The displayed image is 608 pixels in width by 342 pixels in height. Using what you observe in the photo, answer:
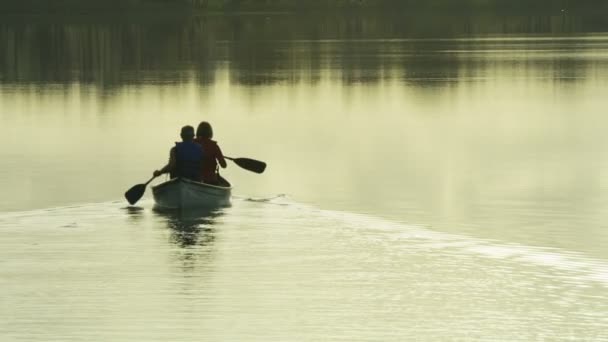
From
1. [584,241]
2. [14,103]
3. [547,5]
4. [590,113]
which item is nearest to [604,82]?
[590,113]

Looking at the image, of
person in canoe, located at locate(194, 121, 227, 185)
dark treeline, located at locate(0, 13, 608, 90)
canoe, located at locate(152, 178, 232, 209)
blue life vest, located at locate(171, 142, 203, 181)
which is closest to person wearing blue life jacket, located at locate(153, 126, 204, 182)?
blue life vest, located at locate(171, 142, 203, 181)

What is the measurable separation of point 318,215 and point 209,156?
204 centimetres

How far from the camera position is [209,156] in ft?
80.1

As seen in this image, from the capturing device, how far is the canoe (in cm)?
2364

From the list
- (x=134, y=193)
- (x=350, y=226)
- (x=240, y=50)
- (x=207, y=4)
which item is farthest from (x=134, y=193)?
(x=207, y=4)

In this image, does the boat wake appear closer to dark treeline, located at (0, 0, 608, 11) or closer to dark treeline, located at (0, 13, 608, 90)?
dark treeline, located at (0, 13, 608, 90)

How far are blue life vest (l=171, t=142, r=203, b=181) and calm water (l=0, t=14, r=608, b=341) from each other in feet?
2.65

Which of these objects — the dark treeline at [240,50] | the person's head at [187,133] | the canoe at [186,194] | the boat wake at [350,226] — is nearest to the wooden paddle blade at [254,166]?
the boat wake at [350,226]

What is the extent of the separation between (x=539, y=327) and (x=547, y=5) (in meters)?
181

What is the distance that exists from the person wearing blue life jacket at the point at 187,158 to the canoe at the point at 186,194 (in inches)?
9.1

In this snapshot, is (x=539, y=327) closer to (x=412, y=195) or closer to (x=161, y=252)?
→ (x=161, y=252)

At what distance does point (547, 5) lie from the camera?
193 m

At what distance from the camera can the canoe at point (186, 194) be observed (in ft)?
77.6

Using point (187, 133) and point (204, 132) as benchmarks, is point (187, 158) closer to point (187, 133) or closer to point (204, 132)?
point (187, 133)
